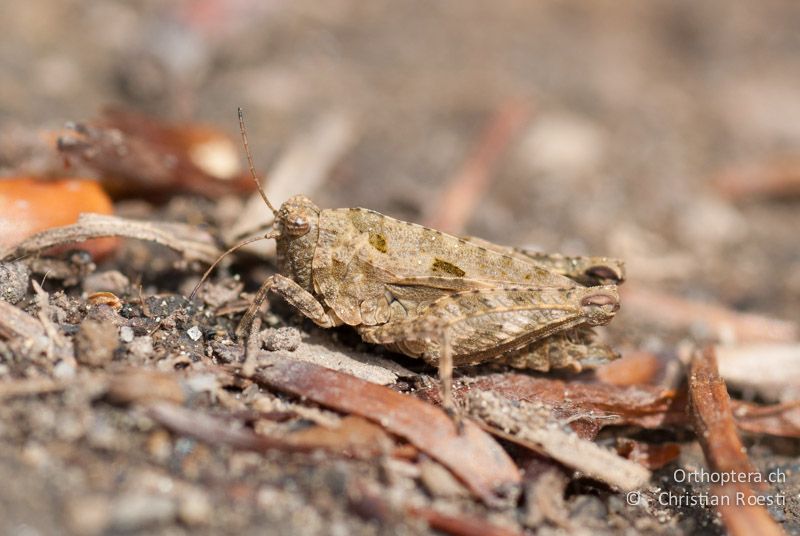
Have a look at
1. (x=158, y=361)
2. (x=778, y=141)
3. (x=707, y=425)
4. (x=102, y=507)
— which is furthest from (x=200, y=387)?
(x=778, y=141)

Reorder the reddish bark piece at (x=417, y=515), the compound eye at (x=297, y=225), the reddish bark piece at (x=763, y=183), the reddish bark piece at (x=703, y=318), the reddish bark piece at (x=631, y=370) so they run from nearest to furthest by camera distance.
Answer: the reddish bark piece at (x=417, y=515) → the compound eye at (x=297, y=225) → the reddish bark piece at (x=631, y=370) → the reddish bark piece at (x=703, y=318) → the reddish bark piece at (x=763, y=183)

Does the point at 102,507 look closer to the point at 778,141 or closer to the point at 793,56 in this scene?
the point at 778,141

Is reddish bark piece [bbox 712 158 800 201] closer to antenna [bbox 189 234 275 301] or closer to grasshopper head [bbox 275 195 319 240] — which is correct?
grasshopper head [bbox 275 195 319 240]

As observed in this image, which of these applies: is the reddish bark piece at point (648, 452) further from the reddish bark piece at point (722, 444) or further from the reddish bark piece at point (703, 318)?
the reddish bark piece at point (703, 318)

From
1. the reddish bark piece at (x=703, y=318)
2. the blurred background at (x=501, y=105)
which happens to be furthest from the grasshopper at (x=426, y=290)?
the blurred background at (x=501, y=105)

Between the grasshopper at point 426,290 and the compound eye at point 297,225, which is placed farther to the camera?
the compound eye at point 297,225
